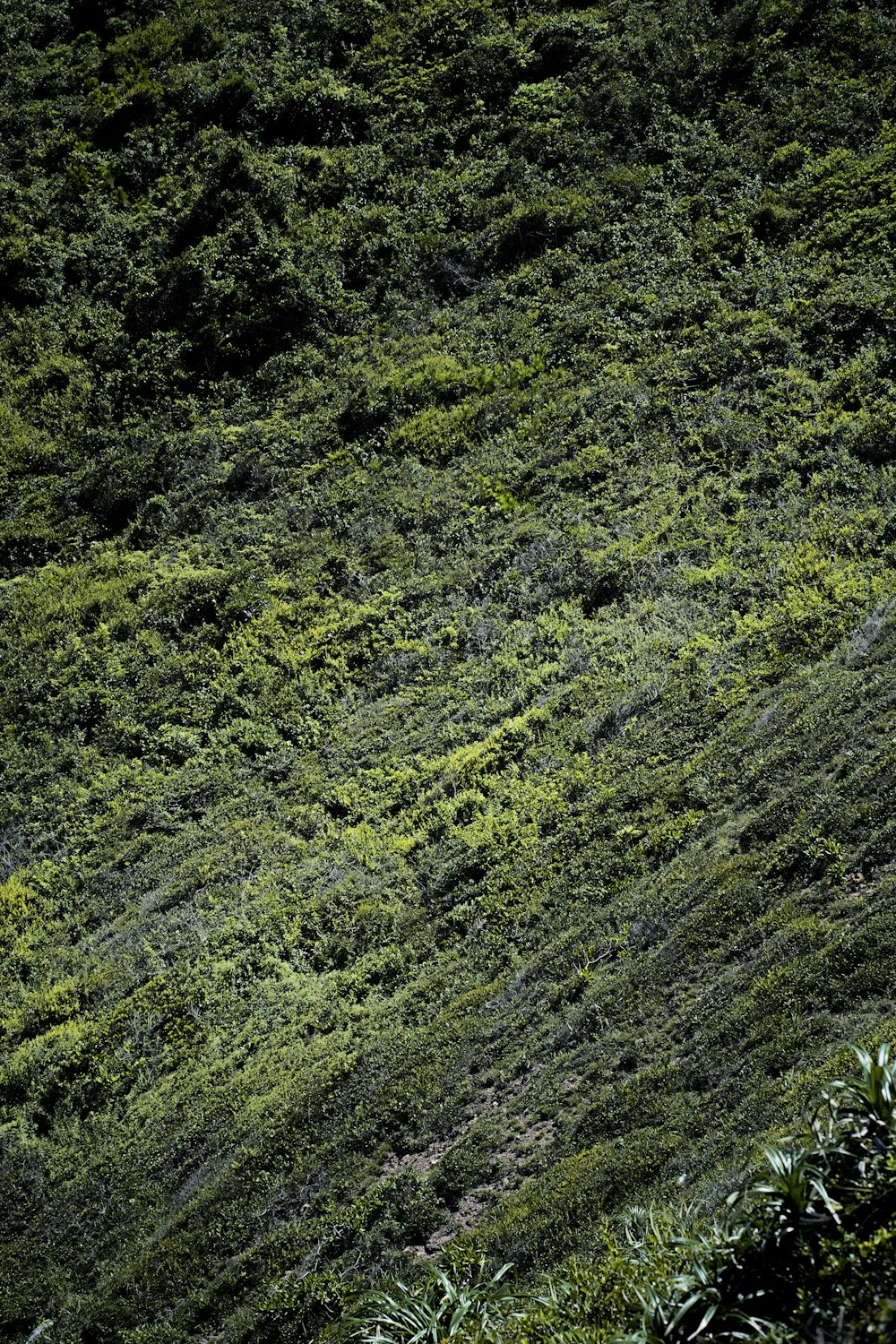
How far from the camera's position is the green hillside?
9.85 meters

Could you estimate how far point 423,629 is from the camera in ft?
61.6

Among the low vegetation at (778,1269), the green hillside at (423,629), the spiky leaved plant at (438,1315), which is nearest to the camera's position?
the low vegetation at (778,1269)

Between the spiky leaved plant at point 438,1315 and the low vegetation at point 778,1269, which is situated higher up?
the low vegetation at point 778,1269

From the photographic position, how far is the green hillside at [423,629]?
388 inches

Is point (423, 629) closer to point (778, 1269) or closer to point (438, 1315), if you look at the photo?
point (438, 1315)

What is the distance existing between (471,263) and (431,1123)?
22144 millimetres

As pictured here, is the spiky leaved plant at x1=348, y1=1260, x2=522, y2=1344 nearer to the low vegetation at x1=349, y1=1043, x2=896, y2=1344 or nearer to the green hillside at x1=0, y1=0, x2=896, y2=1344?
the low vegetation at x1=349, y1=1043, x2=896, y2=1344

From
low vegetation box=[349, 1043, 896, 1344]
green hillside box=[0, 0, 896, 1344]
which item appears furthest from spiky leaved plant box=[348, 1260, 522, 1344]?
green hillside box=[0, 0, 896, 1344]

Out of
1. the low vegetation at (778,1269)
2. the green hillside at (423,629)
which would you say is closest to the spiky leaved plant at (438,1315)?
the low vegetation at (778,1269)

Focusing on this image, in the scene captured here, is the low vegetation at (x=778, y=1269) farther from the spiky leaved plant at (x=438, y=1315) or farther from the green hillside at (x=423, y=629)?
the green hillside at (x=423, y=629)

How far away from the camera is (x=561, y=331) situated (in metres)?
23.6

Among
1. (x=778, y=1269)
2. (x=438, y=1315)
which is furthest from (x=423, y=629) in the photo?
(x=778, y=1269)

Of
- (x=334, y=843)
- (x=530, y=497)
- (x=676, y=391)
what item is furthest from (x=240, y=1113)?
(x=676, y=391)

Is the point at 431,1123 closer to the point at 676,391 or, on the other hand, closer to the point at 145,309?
the point at 676,391
